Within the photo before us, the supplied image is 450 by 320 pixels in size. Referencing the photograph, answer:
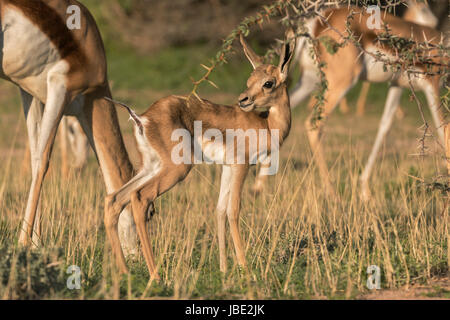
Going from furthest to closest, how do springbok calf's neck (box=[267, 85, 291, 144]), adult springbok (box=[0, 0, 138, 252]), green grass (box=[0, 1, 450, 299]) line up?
1. springbok calf's neck (box=[267, 85, 291, 144])
2. adult springbok (box=[0, 0, 138, 252])
3. green grass (box=[0, 1, 450, 299])

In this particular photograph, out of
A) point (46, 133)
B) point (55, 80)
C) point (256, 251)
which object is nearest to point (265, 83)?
point (256, 251)

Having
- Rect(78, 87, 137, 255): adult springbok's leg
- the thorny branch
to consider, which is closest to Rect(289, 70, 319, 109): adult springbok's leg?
the thorny branch

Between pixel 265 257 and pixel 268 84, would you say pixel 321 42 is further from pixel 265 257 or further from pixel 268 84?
pixel 265 257

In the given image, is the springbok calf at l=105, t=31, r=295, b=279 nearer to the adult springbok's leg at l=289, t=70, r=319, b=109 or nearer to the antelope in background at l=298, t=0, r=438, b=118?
the antelope in background at l=298, t=0, r=438, b=118

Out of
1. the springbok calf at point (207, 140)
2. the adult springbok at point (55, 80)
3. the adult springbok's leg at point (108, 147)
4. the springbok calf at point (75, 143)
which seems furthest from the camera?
the springbok calf at point (75, 143)

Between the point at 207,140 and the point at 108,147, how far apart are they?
850 mm

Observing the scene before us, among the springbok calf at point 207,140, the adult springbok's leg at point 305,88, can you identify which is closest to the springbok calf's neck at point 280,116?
the springbok calf at point 207,140

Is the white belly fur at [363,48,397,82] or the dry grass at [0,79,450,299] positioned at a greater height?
the white belly fur at [363,48,397,82]

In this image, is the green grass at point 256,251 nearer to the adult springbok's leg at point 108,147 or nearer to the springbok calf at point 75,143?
the adult springbok's leg at point 108,147

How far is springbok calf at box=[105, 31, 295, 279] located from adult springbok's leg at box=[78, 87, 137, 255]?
678 millimetres

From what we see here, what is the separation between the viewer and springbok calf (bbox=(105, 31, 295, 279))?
409cm

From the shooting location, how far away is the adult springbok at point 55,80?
14.5ft

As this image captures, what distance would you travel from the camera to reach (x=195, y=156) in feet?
14.2
